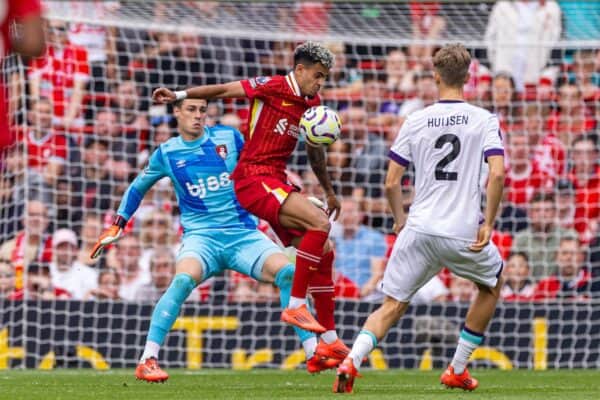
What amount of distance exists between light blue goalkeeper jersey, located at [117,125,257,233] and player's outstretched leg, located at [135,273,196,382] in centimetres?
64

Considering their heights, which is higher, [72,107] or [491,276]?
[72,107]

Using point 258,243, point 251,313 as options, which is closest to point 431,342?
point 251,313

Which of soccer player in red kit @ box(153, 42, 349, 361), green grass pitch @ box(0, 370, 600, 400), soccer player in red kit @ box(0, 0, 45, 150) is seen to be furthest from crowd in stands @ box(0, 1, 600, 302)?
soccer player in red kit @ box(0, 0, 45, 150)

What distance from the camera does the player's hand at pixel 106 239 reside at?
9.25 metres

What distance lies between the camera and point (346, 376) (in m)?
7.77

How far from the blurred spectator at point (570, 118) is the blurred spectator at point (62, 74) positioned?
5174 millimetres

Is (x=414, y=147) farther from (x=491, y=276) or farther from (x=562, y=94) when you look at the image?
(x=562, y=94)

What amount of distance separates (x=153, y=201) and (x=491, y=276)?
664 cm

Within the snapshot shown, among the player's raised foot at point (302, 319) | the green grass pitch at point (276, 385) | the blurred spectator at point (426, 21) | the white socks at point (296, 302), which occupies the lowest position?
the green grass pitch at point (276, 385)

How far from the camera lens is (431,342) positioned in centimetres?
1252

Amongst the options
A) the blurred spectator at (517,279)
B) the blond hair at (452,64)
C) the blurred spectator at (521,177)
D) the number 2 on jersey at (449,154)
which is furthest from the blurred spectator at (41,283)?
the blond hair at (452,64)

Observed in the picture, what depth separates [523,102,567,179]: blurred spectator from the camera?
47.4 ft

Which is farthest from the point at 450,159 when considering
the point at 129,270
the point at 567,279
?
the point at 129,270

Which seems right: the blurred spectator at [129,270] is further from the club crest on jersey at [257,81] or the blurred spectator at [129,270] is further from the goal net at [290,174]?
the club crest on jersey at [257,81]
